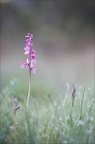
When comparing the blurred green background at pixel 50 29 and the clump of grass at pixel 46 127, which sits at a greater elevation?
the blurred green background at pixel 50 29

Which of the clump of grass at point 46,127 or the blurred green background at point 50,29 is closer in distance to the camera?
the clump of grass at point 46,127

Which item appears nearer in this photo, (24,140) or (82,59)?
(24,140)

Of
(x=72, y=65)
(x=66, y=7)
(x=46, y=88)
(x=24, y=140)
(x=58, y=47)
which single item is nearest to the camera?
(x=24, y=140)

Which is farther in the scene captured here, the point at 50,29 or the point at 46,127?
the point at 50,29

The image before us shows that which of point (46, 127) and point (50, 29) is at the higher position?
point (50, 29)

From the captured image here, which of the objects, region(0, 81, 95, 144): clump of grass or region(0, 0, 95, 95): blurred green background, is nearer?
region(0, 81, 95, 144): clump of grass

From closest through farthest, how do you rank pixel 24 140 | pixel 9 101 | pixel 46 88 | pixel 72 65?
pixel 24 140 < pixel 9 101 < pixel 46 88 < pixel 72 65

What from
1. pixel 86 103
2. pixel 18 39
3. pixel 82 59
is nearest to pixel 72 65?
pixel 82 59

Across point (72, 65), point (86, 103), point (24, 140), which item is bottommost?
point (24, 140)

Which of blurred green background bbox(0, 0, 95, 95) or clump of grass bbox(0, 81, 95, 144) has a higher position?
blurred green background bbox(0, 0, 95, 95)

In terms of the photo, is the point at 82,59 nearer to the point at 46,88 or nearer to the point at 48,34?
the point at 48,34

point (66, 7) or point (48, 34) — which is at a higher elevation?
point (66, 7)
